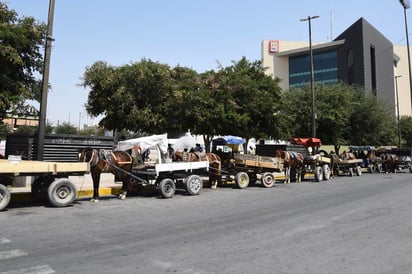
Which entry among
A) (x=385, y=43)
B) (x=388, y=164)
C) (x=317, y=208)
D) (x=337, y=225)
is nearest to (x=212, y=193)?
(x=317, y=208)

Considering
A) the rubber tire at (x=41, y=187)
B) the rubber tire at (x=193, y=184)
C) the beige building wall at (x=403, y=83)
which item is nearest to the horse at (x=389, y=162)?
the rubber tire at (x=193, y=184)

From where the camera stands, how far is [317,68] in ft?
295

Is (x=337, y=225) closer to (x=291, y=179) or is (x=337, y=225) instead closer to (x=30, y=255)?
(x=30, y=255)

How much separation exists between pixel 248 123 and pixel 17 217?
48.2 ft

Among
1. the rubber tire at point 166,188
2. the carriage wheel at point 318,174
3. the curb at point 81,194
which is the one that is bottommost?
the curb at point 81,194

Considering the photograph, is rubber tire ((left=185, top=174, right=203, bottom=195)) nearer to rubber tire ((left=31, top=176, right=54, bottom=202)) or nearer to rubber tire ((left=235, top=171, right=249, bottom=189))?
rubber tire ((left=235, top=171, right=249, bottom=189))

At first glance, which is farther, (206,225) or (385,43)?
(385,43)

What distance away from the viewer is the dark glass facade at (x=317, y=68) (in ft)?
284

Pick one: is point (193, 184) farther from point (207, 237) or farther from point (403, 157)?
point (403, 157)

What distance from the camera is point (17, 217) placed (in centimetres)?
894

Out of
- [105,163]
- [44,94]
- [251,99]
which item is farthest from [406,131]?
[44,94]

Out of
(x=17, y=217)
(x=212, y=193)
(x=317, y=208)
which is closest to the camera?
(x=17, y=217)

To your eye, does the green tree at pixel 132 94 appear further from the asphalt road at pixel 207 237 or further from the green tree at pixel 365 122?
the green tree at pixel 365 122

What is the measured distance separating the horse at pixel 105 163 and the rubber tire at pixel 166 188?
48.8 inches
